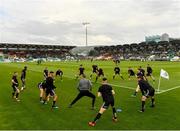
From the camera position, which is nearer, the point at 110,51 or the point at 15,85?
the point at 15,85

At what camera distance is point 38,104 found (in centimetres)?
2098

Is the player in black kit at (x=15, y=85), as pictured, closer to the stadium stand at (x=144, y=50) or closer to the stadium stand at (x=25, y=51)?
the stadium stand at (x=144, y=50)

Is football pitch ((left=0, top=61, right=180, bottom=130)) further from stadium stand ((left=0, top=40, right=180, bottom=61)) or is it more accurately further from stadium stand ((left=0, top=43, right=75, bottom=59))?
stadium stand ((left=0, top=43, right=75, bottom=59))

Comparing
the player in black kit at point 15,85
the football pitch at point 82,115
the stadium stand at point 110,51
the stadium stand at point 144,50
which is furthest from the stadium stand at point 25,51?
the football pitch at point 82,115

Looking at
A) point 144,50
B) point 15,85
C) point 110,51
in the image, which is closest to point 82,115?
point 15,85

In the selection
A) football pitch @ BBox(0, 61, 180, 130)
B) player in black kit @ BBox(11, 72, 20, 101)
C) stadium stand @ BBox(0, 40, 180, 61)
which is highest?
stadium stand @ BBox(0, 40, 180, 61)

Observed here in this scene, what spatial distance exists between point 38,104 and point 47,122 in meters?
5.50

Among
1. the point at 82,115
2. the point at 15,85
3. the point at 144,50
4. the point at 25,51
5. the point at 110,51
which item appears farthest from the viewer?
the point at 25,51

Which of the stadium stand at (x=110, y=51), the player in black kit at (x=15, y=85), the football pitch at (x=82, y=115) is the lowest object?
the football pitch at (x=82, y=115)

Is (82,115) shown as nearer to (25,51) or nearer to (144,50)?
(144,50)

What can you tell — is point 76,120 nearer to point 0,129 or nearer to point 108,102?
point 108,102

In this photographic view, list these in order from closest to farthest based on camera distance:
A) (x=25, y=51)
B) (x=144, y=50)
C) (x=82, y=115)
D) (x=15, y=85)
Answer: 1. (x=82, y=115)
2. (x=15, y=85)
3. (x=144, y=50)
4. (x=25, y=51)

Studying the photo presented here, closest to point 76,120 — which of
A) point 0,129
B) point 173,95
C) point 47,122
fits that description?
point 47,122

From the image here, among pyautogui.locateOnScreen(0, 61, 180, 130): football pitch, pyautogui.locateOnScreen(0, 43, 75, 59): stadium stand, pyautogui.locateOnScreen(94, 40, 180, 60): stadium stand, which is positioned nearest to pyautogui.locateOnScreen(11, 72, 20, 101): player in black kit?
pyautogui.locateOnScreen(0, 61, 180, 130): football pitch
